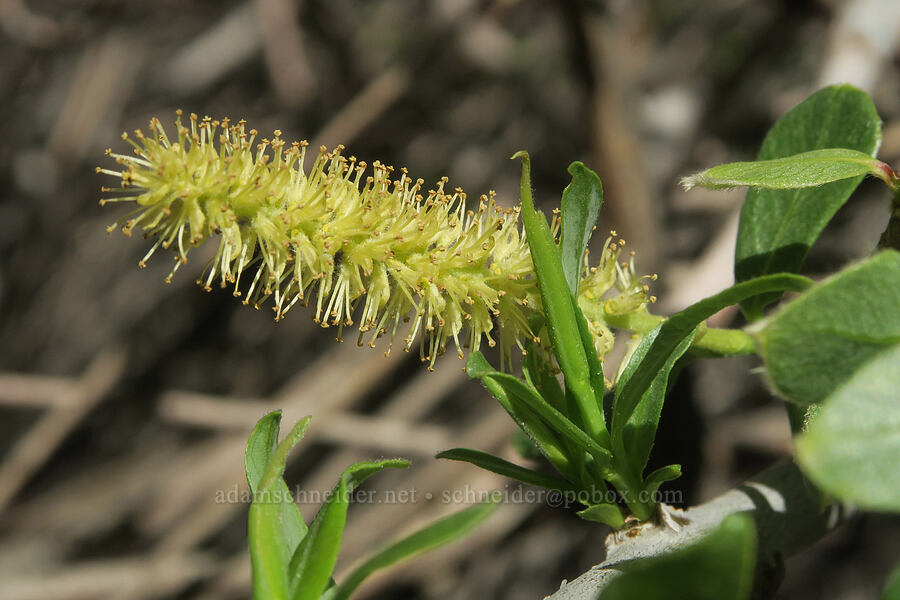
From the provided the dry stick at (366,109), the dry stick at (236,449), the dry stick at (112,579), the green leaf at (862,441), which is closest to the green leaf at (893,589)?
the green leaf at (862,441)

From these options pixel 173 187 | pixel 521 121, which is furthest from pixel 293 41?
pixel 173 187

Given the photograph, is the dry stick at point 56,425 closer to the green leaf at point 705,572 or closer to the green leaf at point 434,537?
the green leaf at point 434,537

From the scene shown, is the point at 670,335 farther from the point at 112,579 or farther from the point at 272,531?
the point at 112,579

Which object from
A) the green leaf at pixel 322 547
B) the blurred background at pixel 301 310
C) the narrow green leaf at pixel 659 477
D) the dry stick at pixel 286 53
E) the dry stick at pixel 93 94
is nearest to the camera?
the green leaf at pixel 322 547

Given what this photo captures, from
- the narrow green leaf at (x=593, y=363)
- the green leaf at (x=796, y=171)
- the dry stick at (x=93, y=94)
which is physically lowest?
the narrow green leaf at (x=593, y=363)

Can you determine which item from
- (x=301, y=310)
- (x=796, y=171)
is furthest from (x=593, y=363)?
(x=301, y=310)

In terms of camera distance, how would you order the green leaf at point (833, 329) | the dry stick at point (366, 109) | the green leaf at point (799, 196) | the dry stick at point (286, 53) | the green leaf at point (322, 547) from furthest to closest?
the dry stick at point (286, 53) < the dry stick at point (366, 109) < the green leaf at point (799, 196) < the green leaf at point (322, 547) < the green leaf at point (833, 329)

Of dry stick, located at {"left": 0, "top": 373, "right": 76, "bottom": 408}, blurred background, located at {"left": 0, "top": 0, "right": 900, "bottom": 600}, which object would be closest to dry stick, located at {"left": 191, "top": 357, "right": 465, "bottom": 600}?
blurred background, located at {"left": 0, "top": 0, "right": 900, "bottom": 600}
